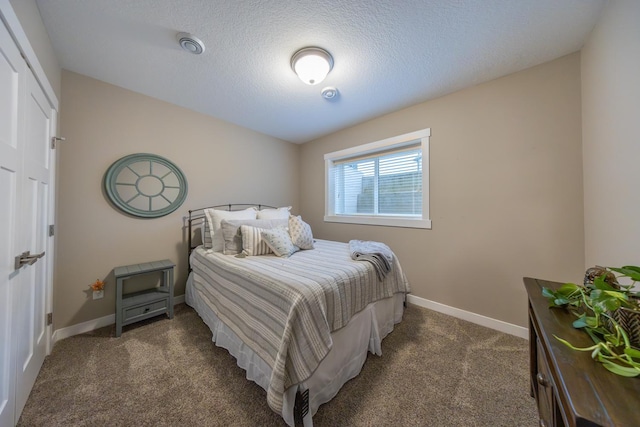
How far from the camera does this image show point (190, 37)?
1.58 meters

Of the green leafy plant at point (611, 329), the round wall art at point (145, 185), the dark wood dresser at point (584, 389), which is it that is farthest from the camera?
the round wall art at point (145, 185)

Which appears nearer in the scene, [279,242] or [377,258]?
[377,258]

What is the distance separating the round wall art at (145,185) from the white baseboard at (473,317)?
10.5ft

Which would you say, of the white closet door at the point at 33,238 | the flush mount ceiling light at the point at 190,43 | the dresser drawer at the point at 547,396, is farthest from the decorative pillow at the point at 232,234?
the dresser drawer at the point at 547,396

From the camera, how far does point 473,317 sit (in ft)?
7.21

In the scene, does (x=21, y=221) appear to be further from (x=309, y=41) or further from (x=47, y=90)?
(x=309, y=41)

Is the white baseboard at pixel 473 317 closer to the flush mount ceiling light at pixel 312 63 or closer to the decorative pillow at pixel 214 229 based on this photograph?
the decorative pillow at pixel 214 229

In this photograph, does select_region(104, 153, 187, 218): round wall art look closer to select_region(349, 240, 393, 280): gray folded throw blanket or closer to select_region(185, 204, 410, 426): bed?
select_region(185, 204, 410, 426): bed

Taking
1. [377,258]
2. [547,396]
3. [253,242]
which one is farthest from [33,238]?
[547,396]

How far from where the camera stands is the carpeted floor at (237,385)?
3.96ft

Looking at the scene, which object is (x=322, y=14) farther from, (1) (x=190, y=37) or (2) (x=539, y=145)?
(2) (x=539, y=145)

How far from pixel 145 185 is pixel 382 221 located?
9.46ft

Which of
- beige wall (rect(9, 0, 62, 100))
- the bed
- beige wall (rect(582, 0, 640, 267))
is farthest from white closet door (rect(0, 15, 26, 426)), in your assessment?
beige wall (rect(582, 0, 640, 267))

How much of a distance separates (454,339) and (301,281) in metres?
1.62
